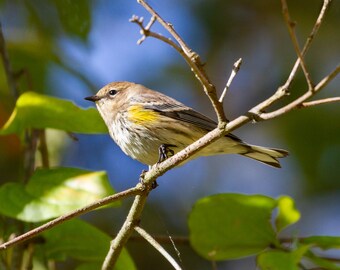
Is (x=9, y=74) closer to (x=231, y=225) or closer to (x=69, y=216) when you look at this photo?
(x=231, y=225)

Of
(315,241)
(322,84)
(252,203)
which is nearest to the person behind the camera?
(322,84)

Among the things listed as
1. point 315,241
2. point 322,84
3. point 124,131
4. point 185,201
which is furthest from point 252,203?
point 185,201

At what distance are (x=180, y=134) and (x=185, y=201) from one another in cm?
144

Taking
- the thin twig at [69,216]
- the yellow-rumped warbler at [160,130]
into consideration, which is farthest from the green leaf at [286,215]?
the thin twig at [69,216]

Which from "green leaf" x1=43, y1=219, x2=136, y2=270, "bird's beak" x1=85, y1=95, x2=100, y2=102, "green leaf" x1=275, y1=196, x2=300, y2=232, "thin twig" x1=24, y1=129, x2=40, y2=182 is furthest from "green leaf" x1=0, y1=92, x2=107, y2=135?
"bird's beak" x1=85, y1=95, x2=100, y2=102

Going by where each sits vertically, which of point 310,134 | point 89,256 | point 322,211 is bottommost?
point 89,256

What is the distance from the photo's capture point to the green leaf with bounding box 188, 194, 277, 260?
2.56 meters

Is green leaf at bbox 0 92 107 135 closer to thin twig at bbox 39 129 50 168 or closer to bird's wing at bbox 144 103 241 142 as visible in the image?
thin twig at bbox 39 129 50 168

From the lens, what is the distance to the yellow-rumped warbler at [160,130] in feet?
10.4

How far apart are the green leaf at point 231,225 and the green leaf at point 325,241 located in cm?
22

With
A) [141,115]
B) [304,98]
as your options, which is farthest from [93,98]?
[304,98]

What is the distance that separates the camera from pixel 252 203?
256cm

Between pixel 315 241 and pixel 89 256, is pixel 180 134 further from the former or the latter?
pixel 315 241

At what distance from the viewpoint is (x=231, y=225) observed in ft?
8.49
